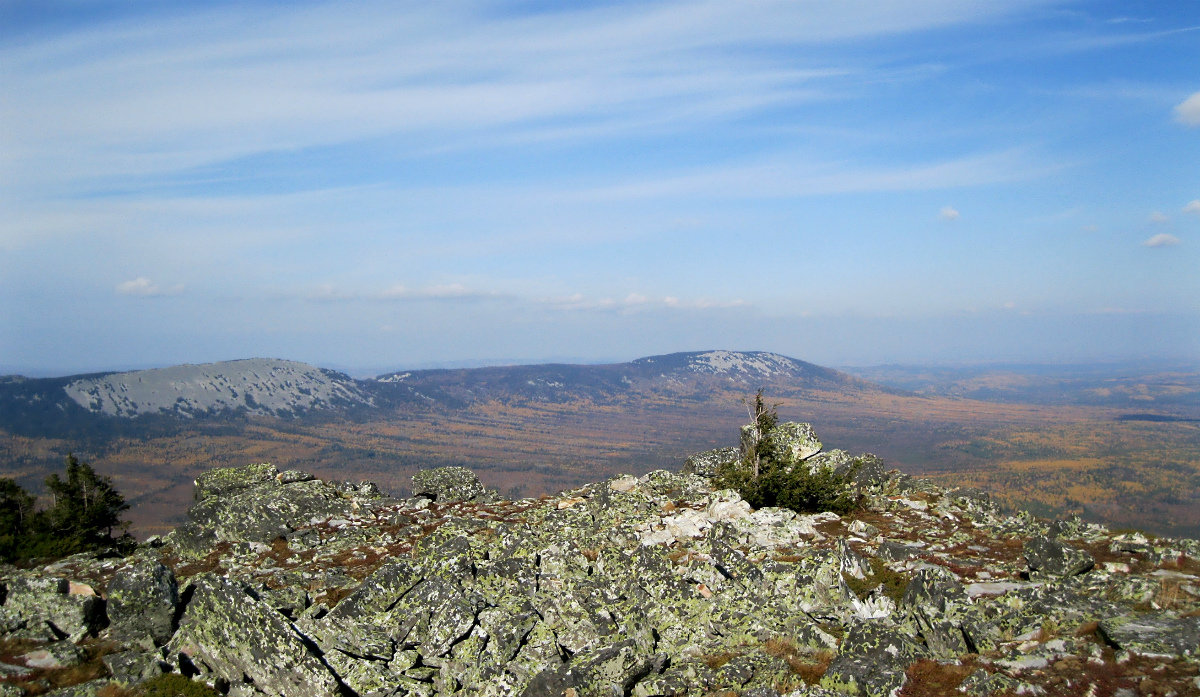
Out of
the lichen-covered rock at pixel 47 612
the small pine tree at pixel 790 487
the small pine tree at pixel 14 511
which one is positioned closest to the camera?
the lichen-covered rock at pixel 47 612

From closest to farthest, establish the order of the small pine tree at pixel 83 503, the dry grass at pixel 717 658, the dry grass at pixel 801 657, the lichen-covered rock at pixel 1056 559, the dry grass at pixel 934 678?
the dry grass at pixel 934 678
the dry grass at pixel 801 657
the dry grass at pixel 717 658
the lichen-covered rock at pixel 1056 559
the small pine tree at pixel 83 503

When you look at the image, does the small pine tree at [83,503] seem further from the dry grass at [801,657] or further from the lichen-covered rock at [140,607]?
the dry grass at [801,657]

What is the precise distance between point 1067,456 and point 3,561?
226016mm

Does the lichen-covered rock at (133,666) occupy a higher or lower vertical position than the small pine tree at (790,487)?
lower

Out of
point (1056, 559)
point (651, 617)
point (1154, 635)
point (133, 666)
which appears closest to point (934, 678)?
point (1154, 635)

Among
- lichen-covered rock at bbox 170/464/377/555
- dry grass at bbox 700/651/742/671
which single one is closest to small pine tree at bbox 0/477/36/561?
lichen-covered rock at bbox 170/464/377/555

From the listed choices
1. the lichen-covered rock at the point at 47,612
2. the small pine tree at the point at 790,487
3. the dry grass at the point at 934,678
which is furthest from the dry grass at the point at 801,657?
the lichen-covered rock at the point at 47,612

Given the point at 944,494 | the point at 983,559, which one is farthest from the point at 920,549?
the point at 944,494

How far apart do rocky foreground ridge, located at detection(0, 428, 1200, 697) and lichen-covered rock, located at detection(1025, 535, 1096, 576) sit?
0.18 feet

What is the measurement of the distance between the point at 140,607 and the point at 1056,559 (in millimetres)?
26030

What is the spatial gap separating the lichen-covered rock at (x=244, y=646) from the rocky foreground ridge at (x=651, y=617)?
50 millimetres

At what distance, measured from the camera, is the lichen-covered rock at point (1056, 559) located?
1661 cm

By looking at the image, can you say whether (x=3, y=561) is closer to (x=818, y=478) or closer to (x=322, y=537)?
(x=322, y=537)

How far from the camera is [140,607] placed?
56.8 ft
